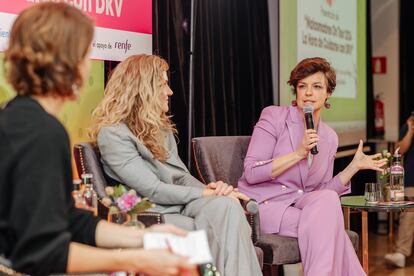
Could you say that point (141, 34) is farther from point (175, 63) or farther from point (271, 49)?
point (271, 49)

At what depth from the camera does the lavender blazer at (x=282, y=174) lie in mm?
3533

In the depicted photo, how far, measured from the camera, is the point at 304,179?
3631 mm

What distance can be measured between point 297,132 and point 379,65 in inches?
157

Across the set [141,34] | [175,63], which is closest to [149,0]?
[141,34]

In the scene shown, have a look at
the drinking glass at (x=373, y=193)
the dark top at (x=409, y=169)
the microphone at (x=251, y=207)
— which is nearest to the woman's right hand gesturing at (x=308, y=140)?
the microphone at (x=251, y=207)

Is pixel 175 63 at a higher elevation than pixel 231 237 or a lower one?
higher

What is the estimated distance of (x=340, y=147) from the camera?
5766mm

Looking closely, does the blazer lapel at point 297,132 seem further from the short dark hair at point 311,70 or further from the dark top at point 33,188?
the dark top at point 33,188

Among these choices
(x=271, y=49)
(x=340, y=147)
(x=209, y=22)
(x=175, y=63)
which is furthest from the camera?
(x=340, y=147)

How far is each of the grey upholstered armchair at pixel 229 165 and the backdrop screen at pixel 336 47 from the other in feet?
2.75

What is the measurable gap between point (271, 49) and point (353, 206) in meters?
1.73

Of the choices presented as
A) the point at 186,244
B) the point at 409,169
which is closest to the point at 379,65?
the point at 409,169

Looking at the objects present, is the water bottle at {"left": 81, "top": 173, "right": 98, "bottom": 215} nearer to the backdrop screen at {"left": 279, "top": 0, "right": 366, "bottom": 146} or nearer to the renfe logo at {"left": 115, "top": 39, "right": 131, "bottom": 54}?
the renfe logo at {"left": 115, "top": 39, "right": 131, "bottom": 54}

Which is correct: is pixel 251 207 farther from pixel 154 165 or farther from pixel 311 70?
pixel 311 70
